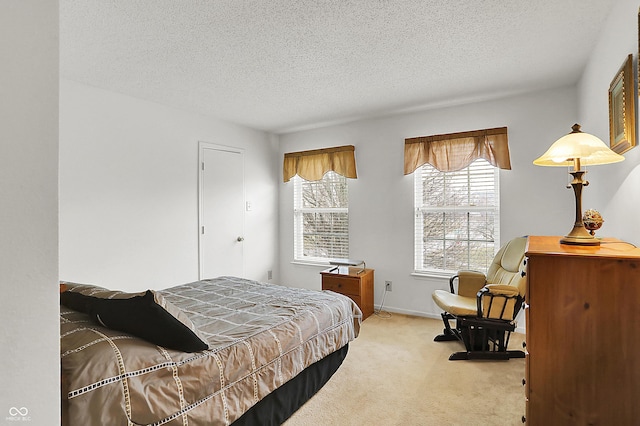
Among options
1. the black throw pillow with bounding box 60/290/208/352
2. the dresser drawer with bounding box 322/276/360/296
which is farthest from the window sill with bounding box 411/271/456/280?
the black throw pillow with bounding box 60/290/208/352

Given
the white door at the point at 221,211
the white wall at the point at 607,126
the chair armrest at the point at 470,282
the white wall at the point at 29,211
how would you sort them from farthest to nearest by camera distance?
the white door at the point at 221,211
the chair armrest at the point at 470,282
the white wall at the point at 607,126
the white wall at the point at 29,211

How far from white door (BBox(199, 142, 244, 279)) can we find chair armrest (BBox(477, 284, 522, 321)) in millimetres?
3126

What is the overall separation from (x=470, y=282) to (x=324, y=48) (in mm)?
2629

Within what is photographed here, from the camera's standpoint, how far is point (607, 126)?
2283 millimetres

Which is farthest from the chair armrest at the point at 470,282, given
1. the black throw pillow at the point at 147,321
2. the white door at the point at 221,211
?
the white door at the point at 221,211

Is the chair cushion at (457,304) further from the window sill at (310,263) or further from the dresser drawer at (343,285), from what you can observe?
the window sill at (310,263)

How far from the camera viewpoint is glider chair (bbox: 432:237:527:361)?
114 inches

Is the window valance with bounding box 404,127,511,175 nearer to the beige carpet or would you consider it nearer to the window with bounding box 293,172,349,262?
the window with bounding box 293,172,349,262

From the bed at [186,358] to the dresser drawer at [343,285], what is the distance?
1512 mm

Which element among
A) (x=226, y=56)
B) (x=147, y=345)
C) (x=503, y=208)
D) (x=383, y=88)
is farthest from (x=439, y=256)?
(x=147, y=345)

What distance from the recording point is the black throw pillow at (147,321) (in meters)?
1.55

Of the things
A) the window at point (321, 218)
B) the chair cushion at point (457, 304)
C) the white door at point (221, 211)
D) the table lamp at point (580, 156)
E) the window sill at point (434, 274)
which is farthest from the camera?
the window at point (321, 218)

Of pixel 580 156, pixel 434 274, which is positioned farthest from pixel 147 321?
pixel 434 274

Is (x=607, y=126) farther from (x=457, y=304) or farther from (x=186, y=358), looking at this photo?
(x=186, y=358)
